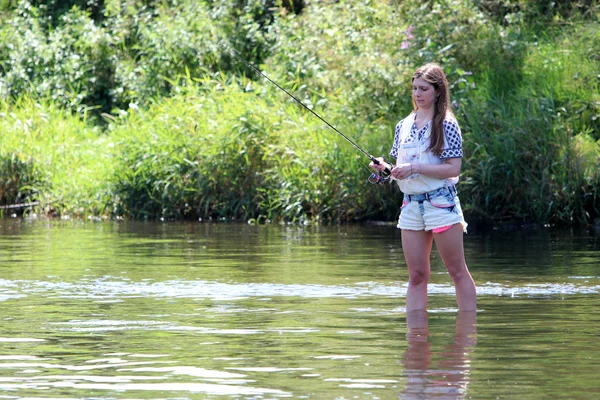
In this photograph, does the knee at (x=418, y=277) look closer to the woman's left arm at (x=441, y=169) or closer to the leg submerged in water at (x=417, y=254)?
Answer: the leg submerged in water at (x=417, y=254)

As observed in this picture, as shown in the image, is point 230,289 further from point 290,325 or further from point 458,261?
point 458,261

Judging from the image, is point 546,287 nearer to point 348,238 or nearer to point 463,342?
point 463,342

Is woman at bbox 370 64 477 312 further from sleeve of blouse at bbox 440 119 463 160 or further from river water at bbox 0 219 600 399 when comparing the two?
river water at bbox 0 219 600 399

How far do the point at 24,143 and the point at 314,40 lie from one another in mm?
4572

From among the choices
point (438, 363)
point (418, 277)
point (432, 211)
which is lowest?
point (438, 363)

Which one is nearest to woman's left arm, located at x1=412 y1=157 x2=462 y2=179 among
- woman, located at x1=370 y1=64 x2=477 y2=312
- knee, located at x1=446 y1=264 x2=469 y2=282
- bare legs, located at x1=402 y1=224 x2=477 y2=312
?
woman, located at x1=370 y1=64 x2=477 y2=312

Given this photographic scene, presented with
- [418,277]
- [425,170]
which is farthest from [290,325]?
[425,170]

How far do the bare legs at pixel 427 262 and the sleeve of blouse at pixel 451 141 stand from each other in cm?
38

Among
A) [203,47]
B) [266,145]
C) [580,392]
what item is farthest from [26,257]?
[203,47]

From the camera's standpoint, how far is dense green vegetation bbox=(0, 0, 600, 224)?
15.4m

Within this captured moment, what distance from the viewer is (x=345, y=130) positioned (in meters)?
16.7

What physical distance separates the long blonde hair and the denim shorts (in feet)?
0.76

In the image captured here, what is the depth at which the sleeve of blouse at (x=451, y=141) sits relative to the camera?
22.6 feet

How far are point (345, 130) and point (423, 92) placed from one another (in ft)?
32.1
